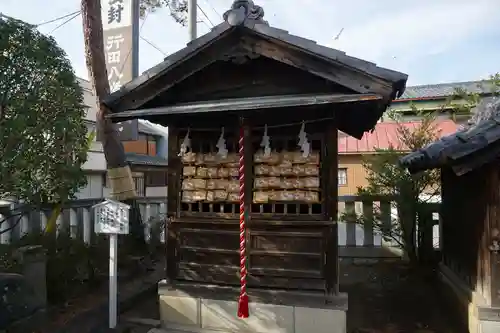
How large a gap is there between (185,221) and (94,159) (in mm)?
19302

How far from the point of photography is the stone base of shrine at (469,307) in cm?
498

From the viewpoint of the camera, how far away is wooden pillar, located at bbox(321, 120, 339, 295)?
5387 mm

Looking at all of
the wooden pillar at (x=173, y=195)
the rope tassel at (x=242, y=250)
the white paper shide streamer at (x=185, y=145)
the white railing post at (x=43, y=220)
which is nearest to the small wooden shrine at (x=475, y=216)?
the rope tassel at (x=242, y=250)

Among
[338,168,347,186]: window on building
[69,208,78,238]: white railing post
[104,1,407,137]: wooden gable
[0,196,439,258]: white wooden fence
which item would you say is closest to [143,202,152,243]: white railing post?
[0,196,439,258]: white wooden fence

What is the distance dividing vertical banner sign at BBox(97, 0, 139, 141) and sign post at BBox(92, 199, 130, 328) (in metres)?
4.28

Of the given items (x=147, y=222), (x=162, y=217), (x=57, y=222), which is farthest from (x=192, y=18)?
(x=57, y=222)

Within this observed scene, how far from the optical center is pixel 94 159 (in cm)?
2320

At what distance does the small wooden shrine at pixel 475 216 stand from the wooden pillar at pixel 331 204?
131 centimetres

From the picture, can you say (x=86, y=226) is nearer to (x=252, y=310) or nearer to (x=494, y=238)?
(x=252, y=310)

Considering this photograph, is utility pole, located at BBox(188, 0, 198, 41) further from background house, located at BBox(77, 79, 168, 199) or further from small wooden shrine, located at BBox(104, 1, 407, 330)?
background house, located at BBox(77, 79, 168, 199)

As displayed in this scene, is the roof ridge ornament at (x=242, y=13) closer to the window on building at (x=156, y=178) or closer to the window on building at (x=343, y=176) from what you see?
the window on building at (x=343, y=176)

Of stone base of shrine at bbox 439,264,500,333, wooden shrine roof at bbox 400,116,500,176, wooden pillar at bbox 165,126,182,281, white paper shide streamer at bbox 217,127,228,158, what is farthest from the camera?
wooden pillar at bbox 165,126,182,281

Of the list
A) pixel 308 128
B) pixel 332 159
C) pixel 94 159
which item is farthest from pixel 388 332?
pixel 94 159

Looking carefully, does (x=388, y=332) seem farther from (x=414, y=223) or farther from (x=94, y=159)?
(x=94, y=159)
